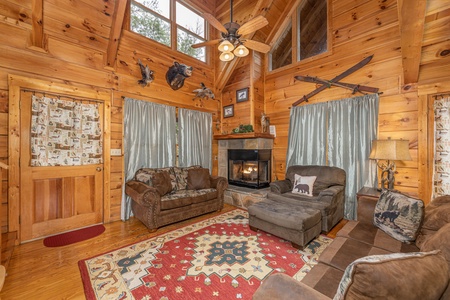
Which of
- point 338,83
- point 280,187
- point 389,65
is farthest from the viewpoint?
point 338,83

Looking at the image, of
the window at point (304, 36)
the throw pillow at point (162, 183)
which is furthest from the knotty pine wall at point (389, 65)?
the throw pillow at point (162, 183)

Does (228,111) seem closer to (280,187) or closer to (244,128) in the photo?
(244,128)

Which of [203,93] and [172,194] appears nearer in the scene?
[172,194]

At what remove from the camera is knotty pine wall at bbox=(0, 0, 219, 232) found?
2.61 metres

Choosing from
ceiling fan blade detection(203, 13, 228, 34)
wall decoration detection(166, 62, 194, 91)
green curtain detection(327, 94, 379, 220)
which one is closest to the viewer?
ceiling fan blade detection(203, 13, 228, 34)

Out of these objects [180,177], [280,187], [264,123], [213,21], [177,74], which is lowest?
[280,187]

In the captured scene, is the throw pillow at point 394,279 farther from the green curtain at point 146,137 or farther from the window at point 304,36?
the window at point 304,36

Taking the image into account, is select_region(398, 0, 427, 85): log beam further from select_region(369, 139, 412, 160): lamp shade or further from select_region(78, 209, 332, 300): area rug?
select_region(78, 209, 332, 300): area rug

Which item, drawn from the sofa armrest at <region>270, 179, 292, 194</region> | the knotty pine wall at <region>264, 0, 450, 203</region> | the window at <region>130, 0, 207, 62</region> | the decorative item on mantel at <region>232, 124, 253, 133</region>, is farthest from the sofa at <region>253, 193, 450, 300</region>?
the window at <region>130, 0, 207, 62</region>

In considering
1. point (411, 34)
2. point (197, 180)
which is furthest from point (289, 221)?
point (411, 34)

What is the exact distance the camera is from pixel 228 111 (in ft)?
16.6

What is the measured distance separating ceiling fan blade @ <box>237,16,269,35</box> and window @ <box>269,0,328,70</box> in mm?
1908

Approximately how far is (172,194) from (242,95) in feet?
9.16

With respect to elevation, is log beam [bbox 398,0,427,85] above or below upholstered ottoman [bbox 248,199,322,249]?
above
